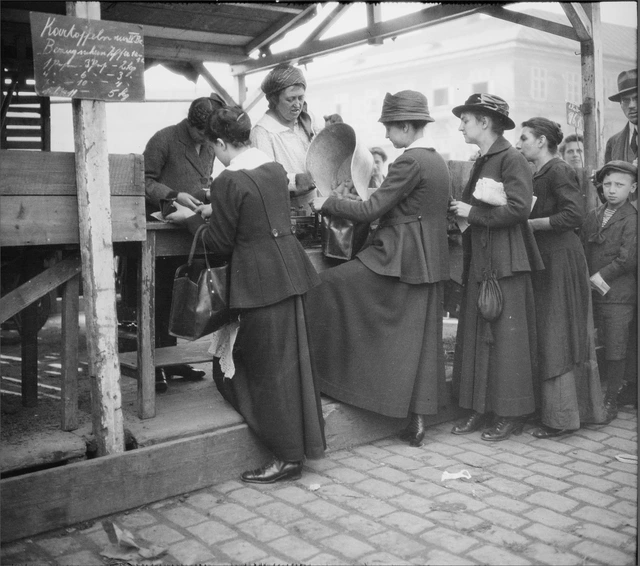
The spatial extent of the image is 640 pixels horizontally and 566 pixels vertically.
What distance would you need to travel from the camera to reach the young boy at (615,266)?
5086mm

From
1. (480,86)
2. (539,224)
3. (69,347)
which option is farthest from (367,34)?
(480,86)

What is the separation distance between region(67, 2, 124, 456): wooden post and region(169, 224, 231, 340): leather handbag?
0.34m

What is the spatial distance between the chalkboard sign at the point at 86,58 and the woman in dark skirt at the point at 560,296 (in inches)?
104

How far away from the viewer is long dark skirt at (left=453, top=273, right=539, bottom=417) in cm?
452

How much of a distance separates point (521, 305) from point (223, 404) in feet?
6.55

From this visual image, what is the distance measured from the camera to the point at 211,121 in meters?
3.82

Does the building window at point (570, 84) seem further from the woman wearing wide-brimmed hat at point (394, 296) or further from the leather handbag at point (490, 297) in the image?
the woman wearing wide-brimmed hat at point (394, 296)

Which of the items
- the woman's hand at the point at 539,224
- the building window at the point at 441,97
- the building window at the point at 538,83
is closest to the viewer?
the woman's hand at the point at 539,224

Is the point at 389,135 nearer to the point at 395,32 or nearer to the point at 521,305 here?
the point at 521,305

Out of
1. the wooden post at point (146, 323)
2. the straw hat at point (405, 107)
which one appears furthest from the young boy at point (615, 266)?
the wooden post at point (146, 323)

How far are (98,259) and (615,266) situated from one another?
3.62 metres

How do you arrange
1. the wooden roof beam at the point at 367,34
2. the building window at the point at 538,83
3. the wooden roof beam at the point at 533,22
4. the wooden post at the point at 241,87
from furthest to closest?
the building window at the point at 538,83 < the wooden post at the point at 241,87 < the wooden roof beam at the point at 533,22 < the wooden roof beam at the point at 367,34

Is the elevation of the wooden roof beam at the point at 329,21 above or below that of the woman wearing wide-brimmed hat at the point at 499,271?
above

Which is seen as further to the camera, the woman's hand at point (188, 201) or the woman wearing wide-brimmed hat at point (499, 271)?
the woman wearing wide-brimmed hat at point (499, 271)
